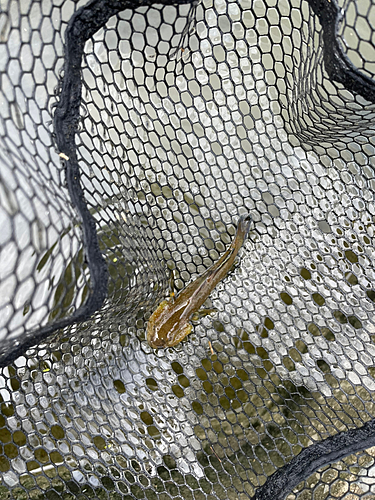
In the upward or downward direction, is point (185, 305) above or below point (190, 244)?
below

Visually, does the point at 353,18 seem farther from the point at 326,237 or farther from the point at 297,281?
the point at 297,281

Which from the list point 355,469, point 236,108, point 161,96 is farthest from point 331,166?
point 355,469

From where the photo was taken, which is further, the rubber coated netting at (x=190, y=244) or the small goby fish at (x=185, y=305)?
the small goby fish at (x=185, y=305)

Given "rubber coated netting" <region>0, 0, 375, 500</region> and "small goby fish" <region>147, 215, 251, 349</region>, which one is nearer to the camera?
"rubber coated netting" <region>0, 0, 375, 500</region>
